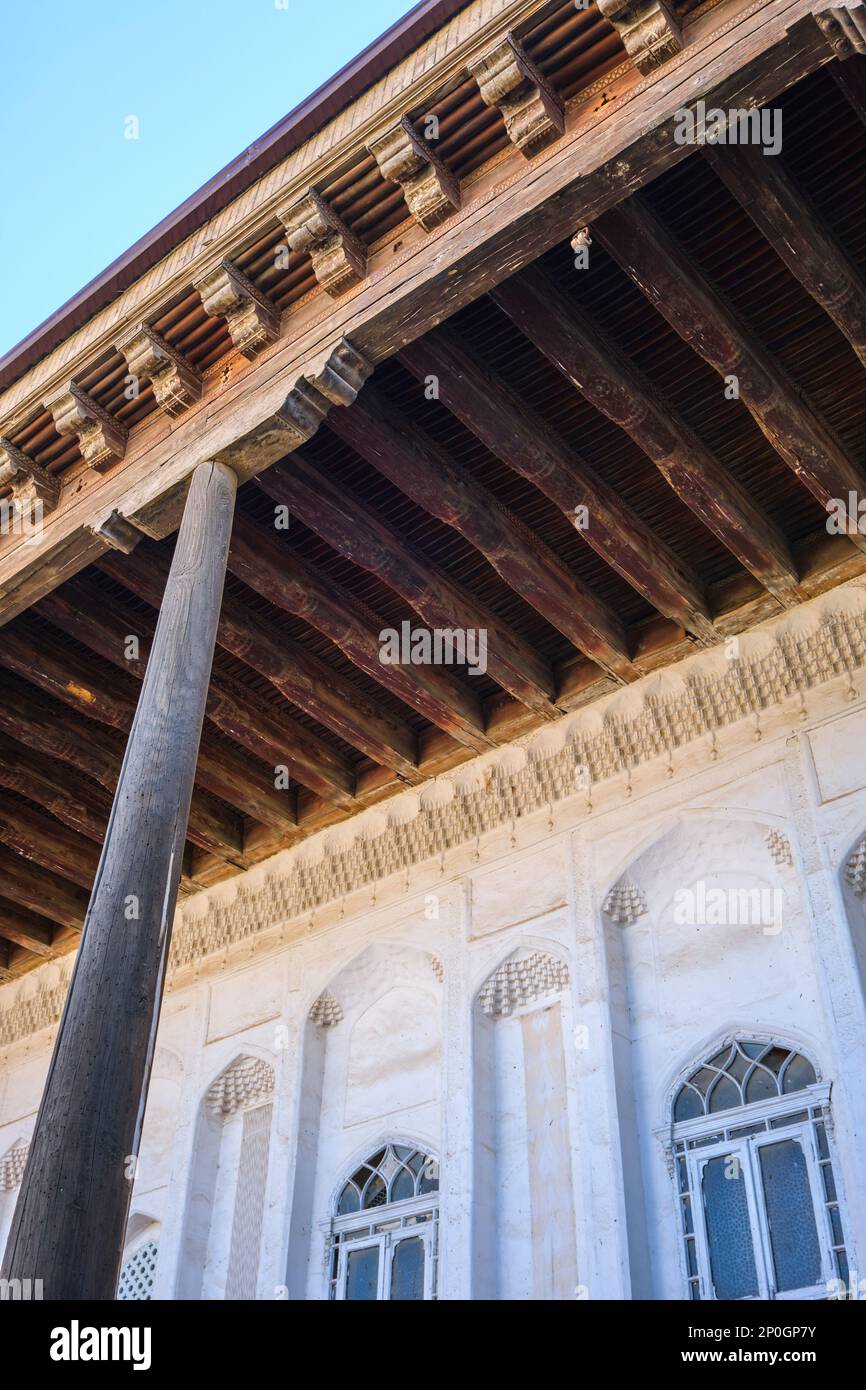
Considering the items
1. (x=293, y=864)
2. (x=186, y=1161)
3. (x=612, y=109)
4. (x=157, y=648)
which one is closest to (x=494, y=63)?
(x=612, y=109)

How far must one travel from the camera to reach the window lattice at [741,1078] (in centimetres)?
605

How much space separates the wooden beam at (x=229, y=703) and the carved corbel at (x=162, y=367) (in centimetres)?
133

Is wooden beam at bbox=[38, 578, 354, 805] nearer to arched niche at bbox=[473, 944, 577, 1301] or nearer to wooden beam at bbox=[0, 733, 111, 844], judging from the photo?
wooden beam at bbox=[0, 733, 111, 844]

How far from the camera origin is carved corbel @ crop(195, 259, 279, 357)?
228 inches

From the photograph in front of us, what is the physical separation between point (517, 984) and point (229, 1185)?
7.30ft

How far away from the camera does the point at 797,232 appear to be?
16.7 ft

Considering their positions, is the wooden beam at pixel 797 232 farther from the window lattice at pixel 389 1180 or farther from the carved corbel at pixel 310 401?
the window lattice at pixel 389 1180

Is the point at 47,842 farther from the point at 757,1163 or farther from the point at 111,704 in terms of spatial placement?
the point at 757,1163

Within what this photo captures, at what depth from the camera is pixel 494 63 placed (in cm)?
503

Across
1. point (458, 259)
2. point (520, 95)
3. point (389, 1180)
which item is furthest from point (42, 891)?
point (520, 95)

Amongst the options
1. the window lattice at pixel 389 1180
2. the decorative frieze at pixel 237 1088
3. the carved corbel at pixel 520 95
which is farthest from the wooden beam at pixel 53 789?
the carved corbel at pixel 520 95

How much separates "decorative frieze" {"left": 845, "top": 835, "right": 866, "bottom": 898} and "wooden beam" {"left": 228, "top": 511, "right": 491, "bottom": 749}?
2.32 m
